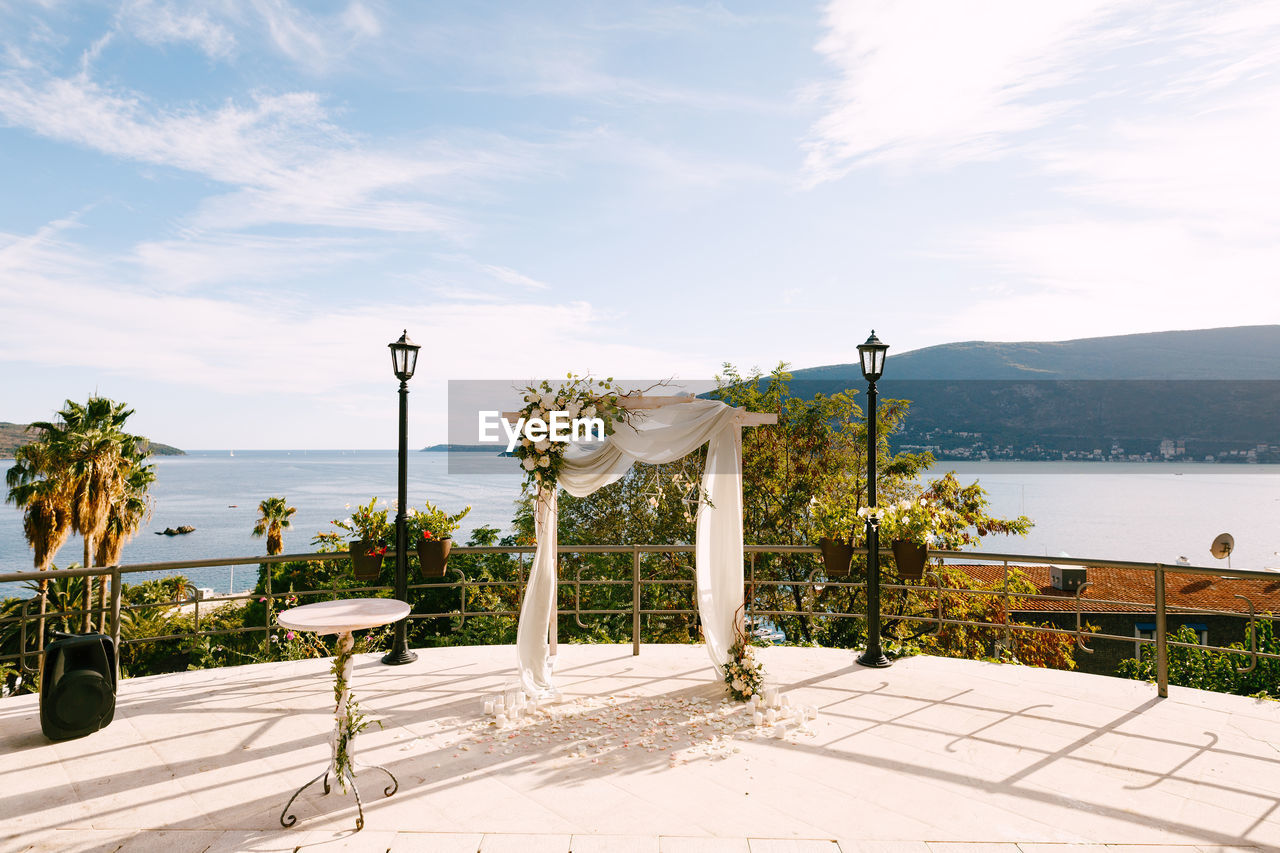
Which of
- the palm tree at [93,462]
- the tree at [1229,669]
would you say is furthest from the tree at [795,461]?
the palm tree at [93,462]

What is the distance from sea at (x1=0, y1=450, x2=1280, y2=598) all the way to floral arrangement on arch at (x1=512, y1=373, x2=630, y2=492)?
21036mm

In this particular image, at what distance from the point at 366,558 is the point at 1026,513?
3132 inches

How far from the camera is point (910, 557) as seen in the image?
19.6 ft

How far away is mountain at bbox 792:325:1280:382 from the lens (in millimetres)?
59812

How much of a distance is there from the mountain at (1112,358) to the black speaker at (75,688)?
5130 centimetres

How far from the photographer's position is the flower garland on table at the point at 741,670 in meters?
4.89

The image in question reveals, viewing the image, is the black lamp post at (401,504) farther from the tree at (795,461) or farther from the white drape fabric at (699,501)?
the tree at (795,461)

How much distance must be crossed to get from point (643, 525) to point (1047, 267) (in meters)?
10.3

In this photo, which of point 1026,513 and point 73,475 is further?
point 1026,513

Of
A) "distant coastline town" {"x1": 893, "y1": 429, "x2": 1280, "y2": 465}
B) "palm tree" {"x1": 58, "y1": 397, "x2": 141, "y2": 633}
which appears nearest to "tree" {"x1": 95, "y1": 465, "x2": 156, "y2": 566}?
"palm tree" {"x1": 58, "y1": 397, "x2": 141, "y2": 633}

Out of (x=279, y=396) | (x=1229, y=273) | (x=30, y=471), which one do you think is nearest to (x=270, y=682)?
(x=1229, y=273)

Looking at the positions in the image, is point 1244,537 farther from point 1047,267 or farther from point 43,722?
point 43,722

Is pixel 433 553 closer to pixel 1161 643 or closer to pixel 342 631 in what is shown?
pixel 342 631

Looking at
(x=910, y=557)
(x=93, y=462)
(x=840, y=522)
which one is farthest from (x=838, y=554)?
(x=93, y=462)
